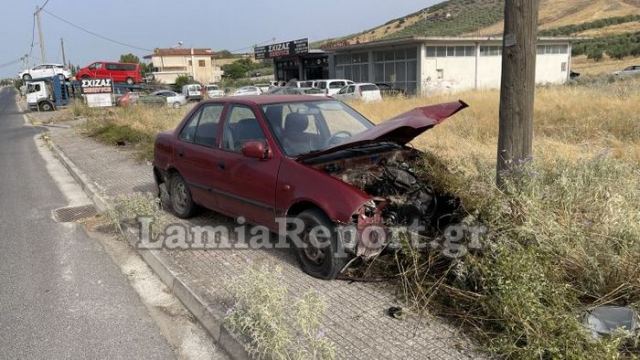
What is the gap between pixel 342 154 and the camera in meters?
4.59

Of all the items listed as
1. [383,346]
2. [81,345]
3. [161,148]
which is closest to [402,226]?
[383,346]

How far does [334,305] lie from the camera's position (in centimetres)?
384

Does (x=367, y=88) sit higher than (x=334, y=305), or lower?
higher

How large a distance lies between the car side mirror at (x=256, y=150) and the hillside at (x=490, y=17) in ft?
257

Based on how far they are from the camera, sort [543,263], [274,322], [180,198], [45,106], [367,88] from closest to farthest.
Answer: [274,322], [543,263], [180,198], [367,88], [45,106]

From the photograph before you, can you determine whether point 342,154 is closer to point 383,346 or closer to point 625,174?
point 383,346

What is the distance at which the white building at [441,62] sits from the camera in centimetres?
3575

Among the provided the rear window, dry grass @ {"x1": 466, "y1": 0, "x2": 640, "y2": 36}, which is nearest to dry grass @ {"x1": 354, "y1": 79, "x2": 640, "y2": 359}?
the rear window

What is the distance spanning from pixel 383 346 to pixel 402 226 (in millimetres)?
1155

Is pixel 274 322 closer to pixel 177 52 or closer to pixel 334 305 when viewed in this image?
pixel 334 305

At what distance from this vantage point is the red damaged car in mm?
4129

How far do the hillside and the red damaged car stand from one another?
77.6 meters

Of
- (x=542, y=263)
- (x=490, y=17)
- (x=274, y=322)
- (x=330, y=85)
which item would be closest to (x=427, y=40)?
(x=330, y=85)

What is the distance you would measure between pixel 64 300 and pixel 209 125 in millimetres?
2382
